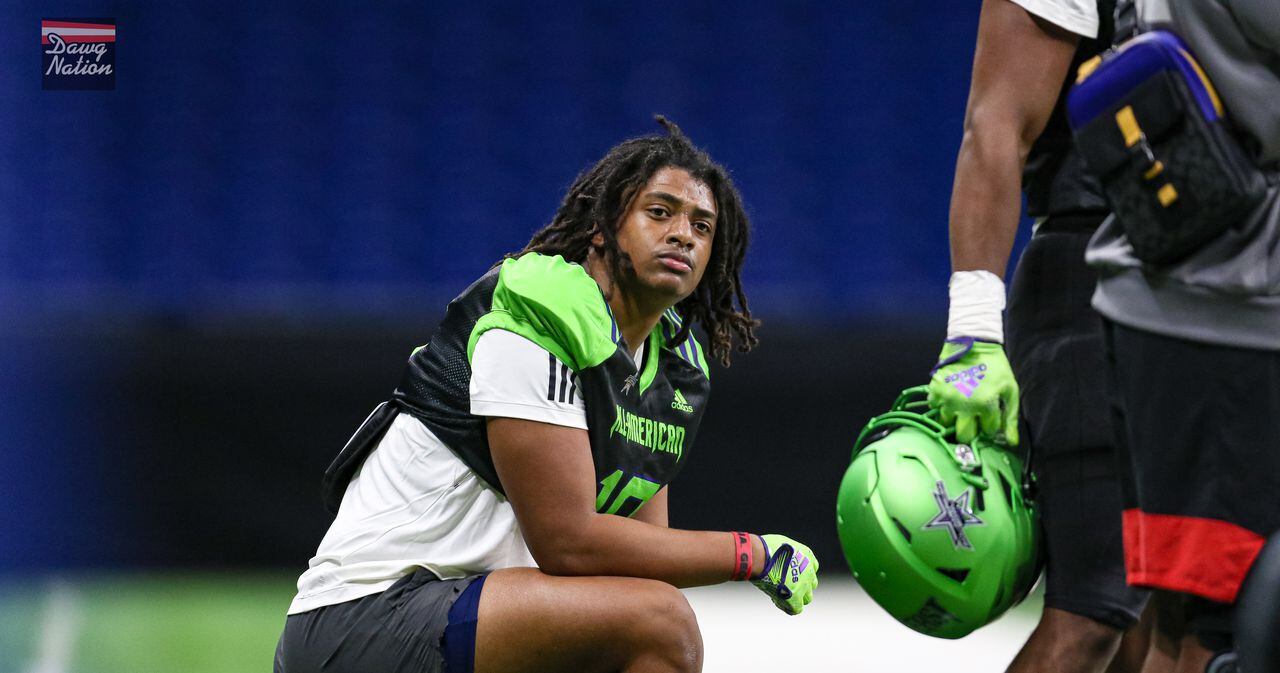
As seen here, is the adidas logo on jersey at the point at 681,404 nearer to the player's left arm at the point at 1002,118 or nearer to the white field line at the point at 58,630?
the player's left arm at the point at 1002,118

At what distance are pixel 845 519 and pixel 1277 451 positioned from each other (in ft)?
2.01

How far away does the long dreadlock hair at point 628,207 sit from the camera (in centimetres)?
204

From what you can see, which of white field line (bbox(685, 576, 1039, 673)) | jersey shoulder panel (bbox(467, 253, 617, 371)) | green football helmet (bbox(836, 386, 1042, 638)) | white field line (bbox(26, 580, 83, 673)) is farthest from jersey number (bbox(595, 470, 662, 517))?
white field line (bbox(26, 580, 83, 673))

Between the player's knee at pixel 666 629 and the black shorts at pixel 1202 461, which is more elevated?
the black shorts at pixel 1202 461

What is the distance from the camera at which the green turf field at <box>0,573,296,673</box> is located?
3211mm

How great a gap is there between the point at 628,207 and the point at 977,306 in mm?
553

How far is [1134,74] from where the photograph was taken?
1.43 m

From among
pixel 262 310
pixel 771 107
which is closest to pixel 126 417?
pixel 262 310

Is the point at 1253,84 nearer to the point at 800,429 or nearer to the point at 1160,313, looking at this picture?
the point at 1160,313

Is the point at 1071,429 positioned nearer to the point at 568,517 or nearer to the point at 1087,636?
the point at 1087,636

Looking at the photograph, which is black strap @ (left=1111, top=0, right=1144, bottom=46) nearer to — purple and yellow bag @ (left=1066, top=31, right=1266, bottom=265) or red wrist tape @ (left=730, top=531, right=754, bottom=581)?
purple and yellow bag @ (left=1066, top=31, right=1266, bottom=265)

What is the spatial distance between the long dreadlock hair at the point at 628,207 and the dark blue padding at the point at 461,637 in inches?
21.3

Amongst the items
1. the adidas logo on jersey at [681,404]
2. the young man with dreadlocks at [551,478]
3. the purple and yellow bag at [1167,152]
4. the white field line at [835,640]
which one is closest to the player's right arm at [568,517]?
A: the young man with dreadlocks at [551,478]

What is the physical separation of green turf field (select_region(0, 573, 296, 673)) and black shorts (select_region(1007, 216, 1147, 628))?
197cm
